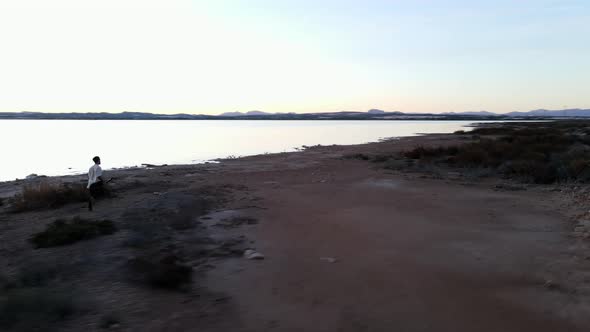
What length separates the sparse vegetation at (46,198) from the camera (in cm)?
1119

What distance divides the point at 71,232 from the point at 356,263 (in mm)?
4861

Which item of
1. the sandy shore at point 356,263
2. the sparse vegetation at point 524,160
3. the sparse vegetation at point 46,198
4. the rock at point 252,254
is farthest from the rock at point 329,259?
the sparse vegetation at point 524,160

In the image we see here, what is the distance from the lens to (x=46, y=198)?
11406mm

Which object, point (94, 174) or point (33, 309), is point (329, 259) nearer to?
point (33, 309)

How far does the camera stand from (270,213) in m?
10.2

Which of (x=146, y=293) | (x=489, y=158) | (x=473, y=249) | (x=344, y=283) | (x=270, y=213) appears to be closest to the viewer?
(x=146, y=293)

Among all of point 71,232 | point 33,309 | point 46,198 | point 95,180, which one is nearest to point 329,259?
point 33,309

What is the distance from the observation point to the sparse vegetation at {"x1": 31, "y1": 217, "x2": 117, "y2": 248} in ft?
24.1

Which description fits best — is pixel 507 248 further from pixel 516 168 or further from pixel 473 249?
pixel 516 168

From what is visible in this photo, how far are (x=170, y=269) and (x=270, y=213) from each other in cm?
460

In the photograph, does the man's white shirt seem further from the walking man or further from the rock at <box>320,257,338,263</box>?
the rock at <box>320,257,338,263</box>

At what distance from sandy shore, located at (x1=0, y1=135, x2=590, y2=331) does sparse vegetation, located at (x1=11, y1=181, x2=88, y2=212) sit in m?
0.56

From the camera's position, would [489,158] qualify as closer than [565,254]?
No

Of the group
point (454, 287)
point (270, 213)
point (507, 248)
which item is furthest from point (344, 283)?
point (270, 213)
